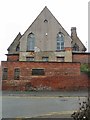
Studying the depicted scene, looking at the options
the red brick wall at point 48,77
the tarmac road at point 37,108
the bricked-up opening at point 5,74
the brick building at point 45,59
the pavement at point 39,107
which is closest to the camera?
the pavement at point 39,107

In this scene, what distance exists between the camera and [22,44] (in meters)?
46.3

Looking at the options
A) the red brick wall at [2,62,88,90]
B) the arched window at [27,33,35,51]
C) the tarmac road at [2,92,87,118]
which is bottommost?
the tarmac road at [2,92,87,118]

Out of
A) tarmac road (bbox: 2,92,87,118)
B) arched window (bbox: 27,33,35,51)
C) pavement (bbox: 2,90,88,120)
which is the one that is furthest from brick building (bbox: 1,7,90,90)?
tarmac road (bbox: 2,92,87,118)

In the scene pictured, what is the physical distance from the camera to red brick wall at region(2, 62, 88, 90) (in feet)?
115

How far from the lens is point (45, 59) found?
1788 inches

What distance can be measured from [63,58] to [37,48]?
4125mm

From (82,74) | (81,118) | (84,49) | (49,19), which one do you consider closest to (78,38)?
(84,49)

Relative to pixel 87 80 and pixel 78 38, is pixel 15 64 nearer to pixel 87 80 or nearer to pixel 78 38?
pixel 87 80

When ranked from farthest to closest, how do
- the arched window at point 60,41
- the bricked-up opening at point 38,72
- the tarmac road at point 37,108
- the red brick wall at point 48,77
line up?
1. the arched window at point 60,41
2. the bricked-up opening at point 38,72
3. the red brick wall at point 48,77
4. the tarmac road at point 37,108

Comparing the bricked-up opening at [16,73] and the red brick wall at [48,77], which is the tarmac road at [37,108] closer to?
the red brick wall at [48,77]

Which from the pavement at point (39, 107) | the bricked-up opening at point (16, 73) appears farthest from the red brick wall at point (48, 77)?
the pavement at point (39, 107)

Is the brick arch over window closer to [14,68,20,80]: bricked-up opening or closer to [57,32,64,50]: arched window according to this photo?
[57,32,64,50]: arched window

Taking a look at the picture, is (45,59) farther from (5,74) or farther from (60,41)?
(5,74)

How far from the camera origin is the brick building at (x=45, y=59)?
35.3m
